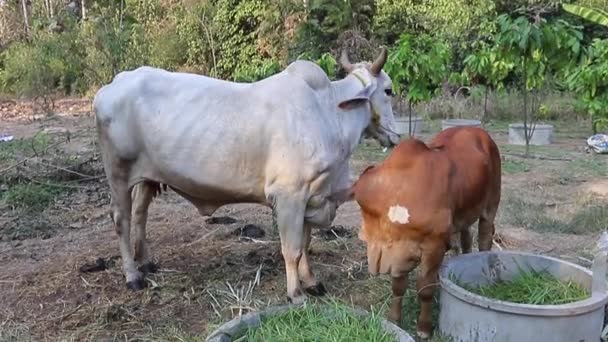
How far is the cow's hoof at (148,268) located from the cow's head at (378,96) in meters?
1.59

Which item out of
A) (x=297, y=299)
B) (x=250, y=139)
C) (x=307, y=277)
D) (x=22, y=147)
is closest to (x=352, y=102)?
(x=250, y=139)

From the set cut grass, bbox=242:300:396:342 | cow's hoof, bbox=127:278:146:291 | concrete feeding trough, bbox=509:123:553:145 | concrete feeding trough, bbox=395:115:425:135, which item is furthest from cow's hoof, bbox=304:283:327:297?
concrete feeding trough, bbox=509:123:553:145

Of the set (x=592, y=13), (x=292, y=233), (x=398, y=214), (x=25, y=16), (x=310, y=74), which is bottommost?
(x=292, y=233)

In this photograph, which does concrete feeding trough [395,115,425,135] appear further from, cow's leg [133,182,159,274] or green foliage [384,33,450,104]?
cow's leg [133,182,159,274]

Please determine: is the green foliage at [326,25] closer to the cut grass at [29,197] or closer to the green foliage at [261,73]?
the green foliage at [261,73]

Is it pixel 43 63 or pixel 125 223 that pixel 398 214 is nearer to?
pixel 125 223

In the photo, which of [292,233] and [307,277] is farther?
[307,277]

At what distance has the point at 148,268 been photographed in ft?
14.5

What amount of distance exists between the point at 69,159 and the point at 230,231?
3299 millimetres

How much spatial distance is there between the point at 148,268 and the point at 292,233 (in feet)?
3.89

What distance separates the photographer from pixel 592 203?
620 cm

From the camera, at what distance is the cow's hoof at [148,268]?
14.4 ft

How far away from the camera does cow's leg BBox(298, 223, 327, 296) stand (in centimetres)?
400

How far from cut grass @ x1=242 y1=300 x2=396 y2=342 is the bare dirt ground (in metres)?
0.46
